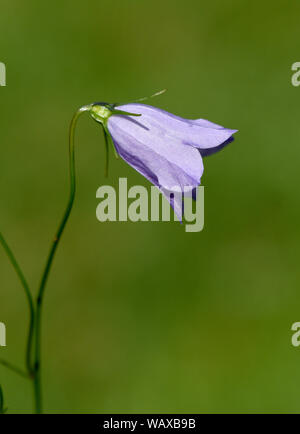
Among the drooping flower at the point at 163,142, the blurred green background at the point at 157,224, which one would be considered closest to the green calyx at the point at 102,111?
the drooping flower at the point at 163,142

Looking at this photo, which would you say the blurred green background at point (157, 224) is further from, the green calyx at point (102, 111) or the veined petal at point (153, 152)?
the green calyx at point (102, 111)

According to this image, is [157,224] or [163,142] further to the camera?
[157,224]

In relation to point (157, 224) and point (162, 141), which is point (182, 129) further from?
point (157, 224)

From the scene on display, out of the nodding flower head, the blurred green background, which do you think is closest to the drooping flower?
the nodding flower head

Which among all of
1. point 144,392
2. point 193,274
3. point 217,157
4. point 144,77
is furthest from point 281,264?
point 144,77

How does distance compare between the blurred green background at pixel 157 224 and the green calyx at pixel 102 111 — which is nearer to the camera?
the green calyx at pixel 102 111

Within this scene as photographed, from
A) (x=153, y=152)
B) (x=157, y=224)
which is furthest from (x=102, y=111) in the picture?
(x=157, y=224)

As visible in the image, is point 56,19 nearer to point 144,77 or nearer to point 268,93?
point 144,77
